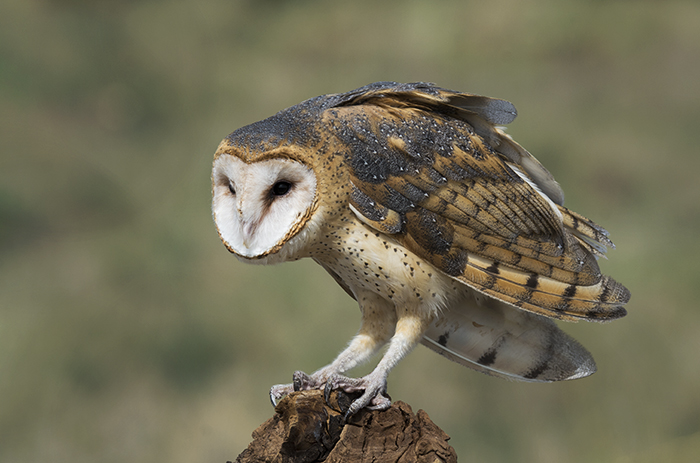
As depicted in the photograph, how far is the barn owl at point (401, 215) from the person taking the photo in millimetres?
1513

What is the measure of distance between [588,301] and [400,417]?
2.05 ft

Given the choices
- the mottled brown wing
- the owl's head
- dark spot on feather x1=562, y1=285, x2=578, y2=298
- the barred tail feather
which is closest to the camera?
the owl's head

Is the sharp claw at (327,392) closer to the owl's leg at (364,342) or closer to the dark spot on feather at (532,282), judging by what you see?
the owl's leg at (364,342)

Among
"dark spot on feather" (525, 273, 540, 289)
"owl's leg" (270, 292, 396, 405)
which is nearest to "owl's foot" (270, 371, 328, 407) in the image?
"owl's leg" (270, 292, 396, 405)

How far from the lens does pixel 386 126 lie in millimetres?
1644

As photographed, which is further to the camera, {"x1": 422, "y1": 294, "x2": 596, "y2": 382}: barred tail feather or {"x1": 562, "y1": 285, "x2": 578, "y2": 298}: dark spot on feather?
{"x1": 422, "y1": 294, "x2": 596, "y2": 382}: barred tail feather

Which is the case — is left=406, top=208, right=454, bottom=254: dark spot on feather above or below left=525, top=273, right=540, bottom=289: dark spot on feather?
above

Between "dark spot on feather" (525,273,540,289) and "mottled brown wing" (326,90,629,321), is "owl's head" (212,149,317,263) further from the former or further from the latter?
"dark spot on feather" (525,273,540,289)

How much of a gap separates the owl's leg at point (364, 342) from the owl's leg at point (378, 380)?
0.14 meters

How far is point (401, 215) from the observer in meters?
1.59

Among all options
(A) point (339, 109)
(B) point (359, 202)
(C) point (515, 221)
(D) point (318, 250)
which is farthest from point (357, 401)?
(A) point (339, 109)

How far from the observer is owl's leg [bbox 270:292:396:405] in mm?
1749

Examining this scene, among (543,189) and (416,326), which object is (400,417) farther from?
(543,189)

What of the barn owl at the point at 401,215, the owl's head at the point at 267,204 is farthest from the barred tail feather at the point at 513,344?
the owl's head at the point at 267,204
